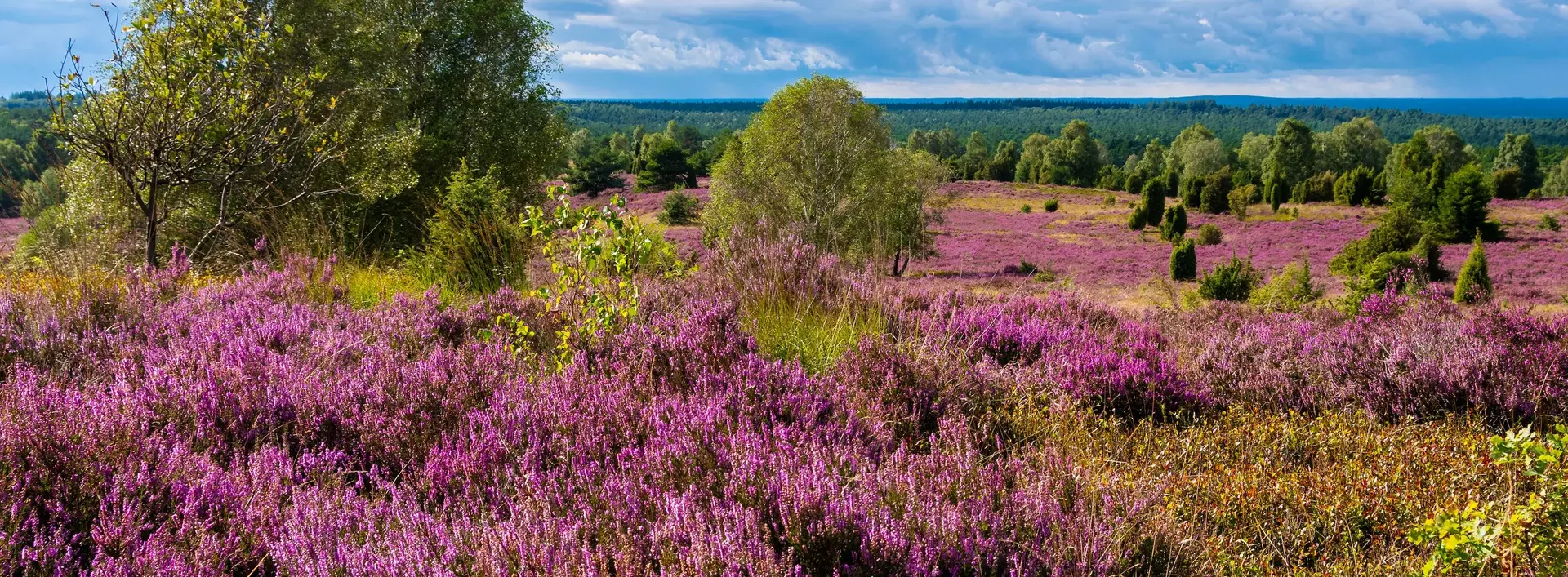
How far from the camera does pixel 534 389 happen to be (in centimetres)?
308

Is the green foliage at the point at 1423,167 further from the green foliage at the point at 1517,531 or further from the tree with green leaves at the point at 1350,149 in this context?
the green foliage at the point at 1517,531

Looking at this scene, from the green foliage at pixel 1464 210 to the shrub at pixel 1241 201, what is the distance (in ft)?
45.0

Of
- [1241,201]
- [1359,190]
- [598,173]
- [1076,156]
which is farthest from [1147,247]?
[1076,156]

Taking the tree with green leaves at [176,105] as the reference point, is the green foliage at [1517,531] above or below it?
below

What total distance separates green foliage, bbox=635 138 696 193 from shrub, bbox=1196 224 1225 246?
161 feet

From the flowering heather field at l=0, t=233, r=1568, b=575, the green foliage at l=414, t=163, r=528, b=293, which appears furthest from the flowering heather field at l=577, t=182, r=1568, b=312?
the flowering heather field at l=0, t=233, r=1568, b=575

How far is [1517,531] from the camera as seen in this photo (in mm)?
1981

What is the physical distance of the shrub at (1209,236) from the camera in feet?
138

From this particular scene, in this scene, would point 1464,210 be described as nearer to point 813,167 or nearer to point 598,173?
point 813,167

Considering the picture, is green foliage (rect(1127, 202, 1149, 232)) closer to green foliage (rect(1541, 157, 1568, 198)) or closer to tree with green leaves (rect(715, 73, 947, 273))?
tree with green leaves (rect(715, 73, 947, 273))

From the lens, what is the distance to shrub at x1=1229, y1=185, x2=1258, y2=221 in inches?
2024

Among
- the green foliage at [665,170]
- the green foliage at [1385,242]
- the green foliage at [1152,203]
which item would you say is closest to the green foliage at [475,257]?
the green foliage at [1385,242]

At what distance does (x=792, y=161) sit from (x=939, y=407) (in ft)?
89.7

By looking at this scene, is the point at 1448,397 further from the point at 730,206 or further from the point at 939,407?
the point at 730,206
